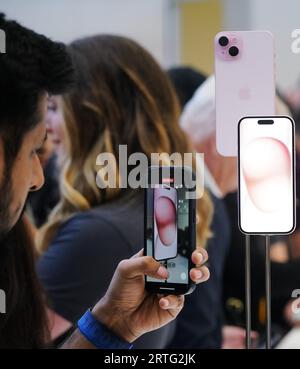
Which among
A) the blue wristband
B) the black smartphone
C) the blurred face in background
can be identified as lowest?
the blue wristband

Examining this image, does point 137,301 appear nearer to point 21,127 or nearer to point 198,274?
Answer: point 198,274

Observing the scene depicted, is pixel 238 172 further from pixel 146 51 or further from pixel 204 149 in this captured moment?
pixel 146 51

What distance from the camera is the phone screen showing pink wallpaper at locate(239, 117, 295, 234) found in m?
1.26

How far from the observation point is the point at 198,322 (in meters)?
1.58

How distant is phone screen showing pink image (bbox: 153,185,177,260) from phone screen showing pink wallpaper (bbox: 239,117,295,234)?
10 cm

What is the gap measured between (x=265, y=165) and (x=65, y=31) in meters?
0.46

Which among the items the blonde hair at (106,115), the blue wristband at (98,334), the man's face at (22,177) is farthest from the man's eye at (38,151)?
the blue wristband at (98,334)

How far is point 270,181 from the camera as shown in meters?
1.26

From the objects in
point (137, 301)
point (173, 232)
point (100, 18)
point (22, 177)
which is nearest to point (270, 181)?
point (173, 232)

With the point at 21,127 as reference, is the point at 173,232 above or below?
below

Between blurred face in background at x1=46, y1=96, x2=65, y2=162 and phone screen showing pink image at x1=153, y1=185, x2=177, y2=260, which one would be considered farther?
blurred face in background at x1=46, y1=96, x2=65, y2=162

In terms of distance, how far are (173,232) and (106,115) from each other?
0.99 feet

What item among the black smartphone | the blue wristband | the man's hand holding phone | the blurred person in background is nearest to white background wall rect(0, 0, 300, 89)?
the blurred person in background

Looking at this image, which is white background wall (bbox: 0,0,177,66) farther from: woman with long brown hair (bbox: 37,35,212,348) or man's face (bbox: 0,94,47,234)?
man's face (bbox: 0,94,47,234)
